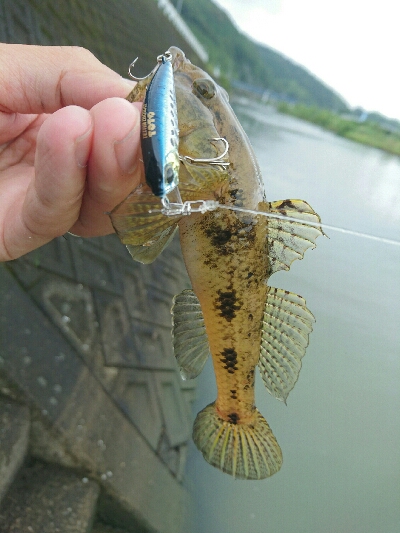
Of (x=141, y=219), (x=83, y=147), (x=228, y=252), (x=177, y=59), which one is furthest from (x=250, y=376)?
(x=177, y=59)

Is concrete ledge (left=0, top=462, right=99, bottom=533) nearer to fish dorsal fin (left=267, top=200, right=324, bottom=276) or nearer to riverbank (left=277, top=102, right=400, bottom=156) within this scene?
fish dorsal fin (left=267, top=200, right=324, bottom=276)

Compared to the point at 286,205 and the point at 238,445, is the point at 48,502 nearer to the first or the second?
the point at 238,445

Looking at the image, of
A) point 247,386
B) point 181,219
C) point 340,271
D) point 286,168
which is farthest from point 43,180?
point 286,168

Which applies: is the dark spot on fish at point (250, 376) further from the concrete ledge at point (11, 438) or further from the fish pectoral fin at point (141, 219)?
Result: the concrete ledge at point (11, 438)

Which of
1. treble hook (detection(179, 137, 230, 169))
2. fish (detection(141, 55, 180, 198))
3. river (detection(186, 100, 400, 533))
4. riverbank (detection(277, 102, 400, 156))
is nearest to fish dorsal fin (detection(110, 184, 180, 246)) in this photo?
treble hook (detection(179, 137, 230, 169))

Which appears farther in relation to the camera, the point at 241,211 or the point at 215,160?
the point at 241,211

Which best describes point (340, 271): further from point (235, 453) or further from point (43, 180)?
point (43, 180)
